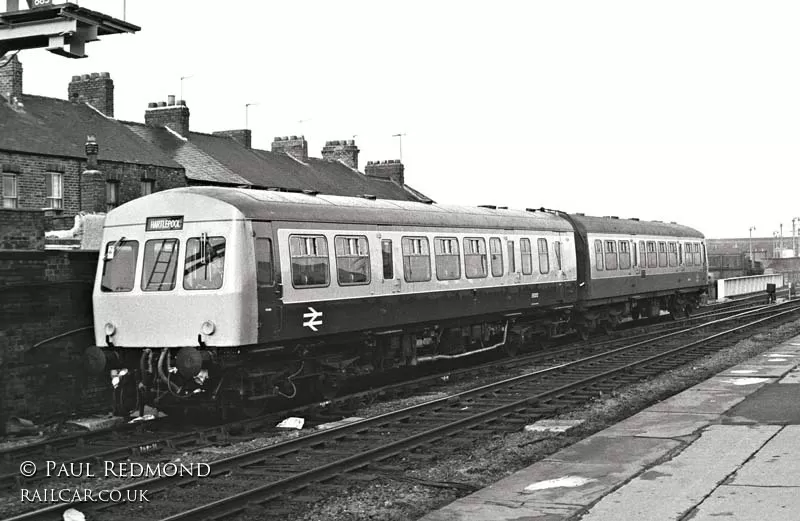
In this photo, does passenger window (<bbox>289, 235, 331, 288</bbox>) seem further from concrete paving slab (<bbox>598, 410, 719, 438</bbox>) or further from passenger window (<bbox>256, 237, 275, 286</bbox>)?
concrete paving slab (<bbox>598, 410, 719, 438</bbox>)

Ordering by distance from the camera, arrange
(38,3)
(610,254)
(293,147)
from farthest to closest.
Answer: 1. (293,147)
2. (610,254)
3. (38,3)

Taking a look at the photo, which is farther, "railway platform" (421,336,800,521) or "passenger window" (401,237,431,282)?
"passenger window" (401,237,431,282)

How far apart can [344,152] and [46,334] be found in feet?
110

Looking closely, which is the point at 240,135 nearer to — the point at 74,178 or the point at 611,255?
the point at 74,178

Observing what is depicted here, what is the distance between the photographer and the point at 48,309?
12.8 m

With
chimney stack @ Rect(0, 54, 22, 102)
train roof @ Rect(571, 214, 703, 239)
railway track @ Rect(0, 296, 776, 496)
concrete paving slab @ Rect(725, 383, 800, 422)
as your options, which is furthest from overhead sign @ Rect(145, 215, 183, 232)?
chimney stack @ Rect(0, 54, 22, 102)

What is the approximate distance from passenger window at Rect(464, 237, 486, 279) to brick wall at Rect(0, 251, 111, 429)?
6.89 meters

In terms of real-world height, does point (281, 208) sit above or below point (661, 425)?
above

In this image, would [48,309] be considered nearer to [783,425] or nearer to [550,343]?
[783,425]


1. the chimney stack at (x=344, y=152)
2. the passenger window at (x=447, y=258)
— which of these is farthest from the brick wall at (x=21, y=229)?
the chimney stack at (x=344, y=152)

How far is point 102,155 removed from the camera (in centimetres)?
2933

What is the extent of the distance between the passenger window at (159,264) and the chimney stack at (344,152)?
33.1 meters

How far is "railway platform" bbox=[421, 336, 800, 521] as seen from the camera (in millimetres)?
7039

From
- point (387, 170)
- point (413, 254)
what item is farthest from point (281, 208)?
point (387, 170)
